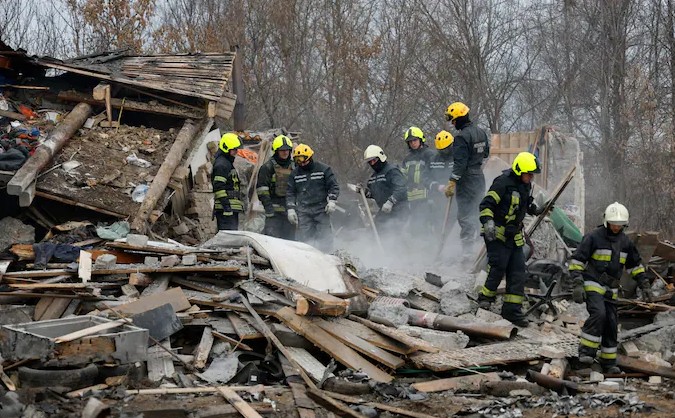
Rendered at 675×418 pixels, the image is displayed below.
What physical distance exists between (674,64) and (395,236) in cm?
898

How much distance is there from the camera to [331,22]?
19375 millimetres

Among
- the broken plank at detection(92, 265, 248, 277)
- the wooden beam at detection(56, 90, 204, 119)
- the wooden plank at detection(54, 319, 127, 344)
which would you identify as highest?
the wooden beam at detection(56, 90, 204, 119)

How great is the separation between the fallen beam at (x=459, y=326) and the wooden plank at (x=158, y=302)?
2473 mm

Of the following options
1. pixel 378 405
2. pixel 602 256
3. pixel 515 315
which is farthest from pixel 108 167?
pixel 602 256

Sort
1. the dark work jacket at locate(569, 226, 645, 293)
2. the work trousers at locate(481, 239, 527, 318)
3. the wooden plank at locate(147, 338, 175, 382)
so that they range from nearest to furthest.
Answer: the wooden plank at locate(147, 338, 175, 382) < the dark work jacket at locate(569, 226, 645, 293) < the work trousers at locate(481, 239, 527, 318)

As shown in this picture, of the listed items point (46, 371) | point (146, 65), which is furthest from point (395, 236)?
point (46, 371)

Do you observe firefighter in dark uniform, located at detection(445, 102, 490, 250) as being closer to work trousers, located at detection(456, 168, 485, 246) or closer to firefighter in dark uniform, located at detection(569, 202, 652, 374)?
work trousers, located at detection(456, 168, 485, 246)

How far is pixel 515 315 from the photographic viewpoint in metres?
7.75

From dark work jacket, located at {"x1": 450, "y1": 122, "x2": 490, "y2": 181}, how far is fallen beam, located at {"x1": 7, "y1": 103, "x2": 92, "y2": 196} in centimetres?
554

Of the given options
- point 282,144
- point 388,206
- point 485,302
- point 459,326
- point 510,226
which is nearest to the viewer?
point 459,326

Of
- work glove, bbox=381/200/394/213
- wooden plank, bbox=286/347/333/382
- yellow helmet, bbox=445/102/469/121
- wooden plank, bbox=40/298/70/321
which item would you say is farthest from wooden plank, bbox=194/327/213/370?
yellow helmet, bbox=445/102/469/121

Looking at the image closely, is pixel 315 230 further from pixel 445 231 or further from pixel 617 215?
pixel 617 215

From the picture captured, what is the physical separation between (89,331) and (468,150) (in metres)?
6.21

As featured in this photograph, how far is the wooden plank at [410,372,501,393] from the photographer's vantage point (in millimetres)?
5770
